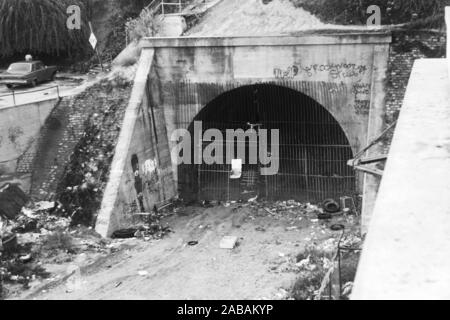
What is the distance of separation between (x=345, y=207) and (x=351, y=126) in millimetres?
2645

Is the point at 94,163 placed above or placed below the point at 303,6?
below

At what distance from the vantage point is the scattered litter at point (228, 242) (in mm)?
17375

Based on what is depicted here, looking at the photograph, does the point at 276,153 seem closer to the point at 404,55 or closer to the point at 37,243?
the point at 404,55

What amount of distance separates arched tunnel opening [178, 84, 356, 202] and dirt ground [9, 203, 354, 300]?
136 cm

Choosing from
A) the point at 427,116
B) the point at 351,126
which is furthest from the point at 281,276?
the point at 351,126

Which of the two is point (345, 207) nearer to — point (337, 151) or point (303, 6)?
point (337, 151)

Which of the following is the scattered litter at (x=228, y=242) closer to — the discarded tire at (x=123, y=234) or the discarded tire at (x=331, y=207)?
the discarded tire at (x=123, y=234)

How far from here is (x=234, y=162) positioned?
72.2ft

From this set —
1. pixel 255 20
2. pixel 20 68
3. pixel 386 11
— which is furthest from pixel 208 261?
pixel 20 68

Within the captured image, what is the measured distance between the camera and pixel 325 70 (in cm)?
1967

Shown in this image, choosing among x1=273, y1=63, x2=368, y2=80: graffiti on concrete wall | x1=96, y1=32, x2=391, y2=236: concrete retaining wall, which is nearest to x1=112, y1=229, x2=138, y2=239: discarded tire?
x1=96, y1=32, x2=391, y2=236: concrete retaining wall

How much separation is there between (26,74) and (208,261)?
12976 mm

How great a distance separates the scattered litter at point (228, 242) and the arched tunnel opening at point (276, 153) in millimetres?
3878

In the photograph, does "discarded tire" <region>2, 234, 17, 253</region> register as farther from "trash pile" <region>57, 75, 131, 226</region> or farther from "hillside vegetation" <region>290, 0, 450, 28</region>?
"hillside vegetation" <region>290, 0, 450, 28</region>
